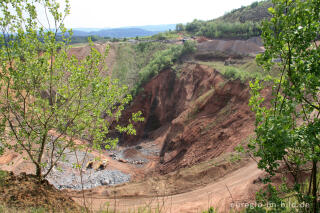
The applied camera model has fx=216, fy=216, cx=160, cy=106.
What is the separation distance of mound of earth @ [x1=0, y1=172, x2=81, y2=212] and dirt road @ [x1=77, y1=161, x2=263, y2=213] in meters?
3.95

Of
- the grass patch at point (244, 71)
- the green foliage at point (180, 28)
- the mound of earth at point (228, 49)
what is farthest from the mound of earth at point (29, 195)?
the green foliage at point (180, 28)

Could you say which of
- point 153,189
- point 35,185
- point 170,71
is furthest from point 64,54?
point 170,71

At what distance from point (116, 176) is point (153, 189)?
272 inches

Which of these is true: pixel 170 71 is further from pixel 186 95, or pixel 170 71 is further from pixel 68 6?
pixel 68 6

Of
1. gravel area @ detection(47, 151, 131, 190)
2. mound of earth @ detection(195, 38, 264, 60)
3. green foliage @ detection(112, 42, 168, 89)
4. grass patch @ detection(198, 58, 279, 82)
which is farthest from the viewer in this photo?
green foliage @ detection(112, 42, 168, 89)

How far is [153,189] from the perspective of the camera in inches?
789

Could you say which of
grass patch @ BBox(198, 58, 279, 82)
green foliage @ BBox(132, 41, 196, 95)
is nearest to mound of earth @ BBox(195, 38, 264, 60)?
green foliage @ BBox(132, 41, 196, 95)

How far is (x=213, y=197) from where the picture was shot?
16.0 m

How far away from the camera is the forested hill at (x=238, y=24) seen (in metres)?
49.0

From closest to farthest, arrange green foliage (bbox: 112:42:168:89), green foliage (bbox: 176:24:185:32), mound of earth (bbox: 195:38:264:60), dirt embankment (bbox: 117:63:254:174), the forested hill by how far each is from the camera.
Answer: dirt embankment (bbox: 117:63:254:174)
mound of earth (bbox: 195:38:264:60)
the forested hill
green foliage (bbox: 112:42:168:89)
green foliage (bbox: 176:24:185:32)

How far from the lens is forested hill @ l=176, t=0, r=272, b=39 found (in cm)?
4900

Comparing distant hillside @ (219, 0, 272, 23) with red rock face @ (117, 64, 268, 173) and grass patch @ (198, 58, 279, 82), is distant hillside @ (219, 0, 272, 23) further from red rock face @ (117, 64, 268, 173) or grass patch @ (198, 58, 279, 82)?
red rock face @ (117, 64, 268, 173)

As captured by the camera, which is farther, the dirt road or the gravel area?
the gravel area

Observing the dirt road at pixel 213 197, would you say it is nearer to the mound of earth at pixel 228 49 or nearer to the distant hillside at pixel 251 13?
the mound of earth at pixel 228 49
